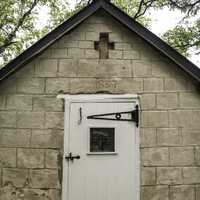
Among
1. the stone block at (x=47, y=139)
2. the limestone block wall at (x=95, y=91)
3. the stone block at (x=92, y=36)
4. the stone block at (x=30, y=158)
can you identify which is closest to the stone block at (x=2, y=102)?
the limestone block wall at (x=95, y=91)

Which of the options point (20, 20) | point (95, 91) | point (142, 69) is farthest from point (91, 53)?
point (20, 20)

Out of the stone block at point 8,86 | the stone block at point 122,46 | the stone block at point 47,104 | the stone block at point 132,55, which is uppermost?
the stone block at point 122,46

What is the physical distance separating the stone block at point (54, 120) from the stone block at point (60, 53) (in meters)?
0.96

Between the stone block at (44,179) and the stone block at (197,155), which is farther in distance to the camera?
the stone block at (197,155)

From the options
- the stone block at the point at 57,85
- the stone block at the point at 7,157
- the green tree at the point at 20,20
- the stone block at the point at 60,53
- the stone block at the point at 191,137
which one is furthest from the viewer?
the green tree at the point at 20,20

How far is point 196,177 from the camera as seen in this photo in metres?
4.77

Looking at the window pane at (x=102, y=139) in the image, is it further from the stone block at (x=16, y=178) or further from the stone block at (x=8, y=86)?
the stone block at (x=8, y=86)

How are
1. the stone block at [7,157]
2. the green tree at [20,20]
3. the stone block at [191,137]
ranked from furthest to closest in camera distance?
the green tree at [20,20]
the stone block at [191,137]
the stone block at [7,157]

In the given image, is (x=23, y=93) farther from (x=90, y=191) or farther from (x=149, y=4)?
(x=149, y=4)

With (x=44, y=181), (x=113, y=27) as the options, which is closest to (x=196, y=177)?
(x=44, y=181)

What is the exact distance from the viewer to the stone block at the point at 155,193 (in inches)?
183

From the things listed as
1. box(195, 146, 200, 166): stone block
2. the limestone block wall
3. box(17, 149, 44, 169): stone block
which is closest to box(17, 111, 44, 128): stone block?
the limestone block wall

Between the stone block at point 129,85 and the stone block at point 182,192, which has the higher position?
the stone block at point 129,85

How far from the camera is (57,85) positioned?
16.4 feet
